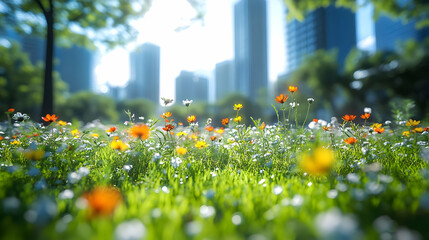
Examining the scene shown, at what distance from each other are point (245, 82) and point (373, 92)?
325 feet

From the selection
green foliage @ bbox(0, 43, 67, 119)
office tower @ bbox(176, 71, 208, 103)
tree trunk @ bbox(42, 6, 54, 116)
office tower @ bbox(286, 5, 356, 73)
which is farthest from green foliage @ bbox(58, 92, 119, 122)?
office tower @ bbox(176, 71, 208, 103)

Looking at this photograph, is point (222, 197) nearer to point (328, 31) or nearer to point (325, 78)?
point (325, 78)

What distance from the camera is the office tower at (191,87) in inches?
6703

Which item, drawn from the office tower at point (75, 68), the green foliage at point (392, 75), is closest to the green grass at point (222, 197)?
the green foliage at point (392, 75)

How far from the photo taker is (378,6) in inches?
283

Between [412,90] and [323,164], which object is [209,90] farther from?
[323,164]

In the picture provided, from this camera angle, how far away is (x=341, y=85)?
104 feet

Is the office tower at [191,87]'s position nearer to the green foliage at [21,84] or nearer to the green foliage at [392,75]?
the green foliage at [21,84]

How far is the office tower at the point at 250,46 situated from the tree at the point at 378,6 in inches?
4437

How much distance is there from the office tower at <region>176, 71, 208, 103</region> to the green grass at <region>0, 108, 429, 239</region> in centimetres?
16335

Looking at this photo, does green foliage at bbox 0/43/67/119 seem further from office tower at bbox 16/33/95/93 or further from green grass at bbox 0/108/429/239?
office tower at bbox 16/33/95/93

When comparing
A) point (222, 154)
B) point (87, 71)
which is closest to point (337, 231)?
point (222, 154)

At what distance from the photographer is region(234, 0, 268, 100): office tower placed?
124406 mm

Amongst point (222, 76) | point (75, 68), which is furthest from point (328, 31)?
point (75, 68)
